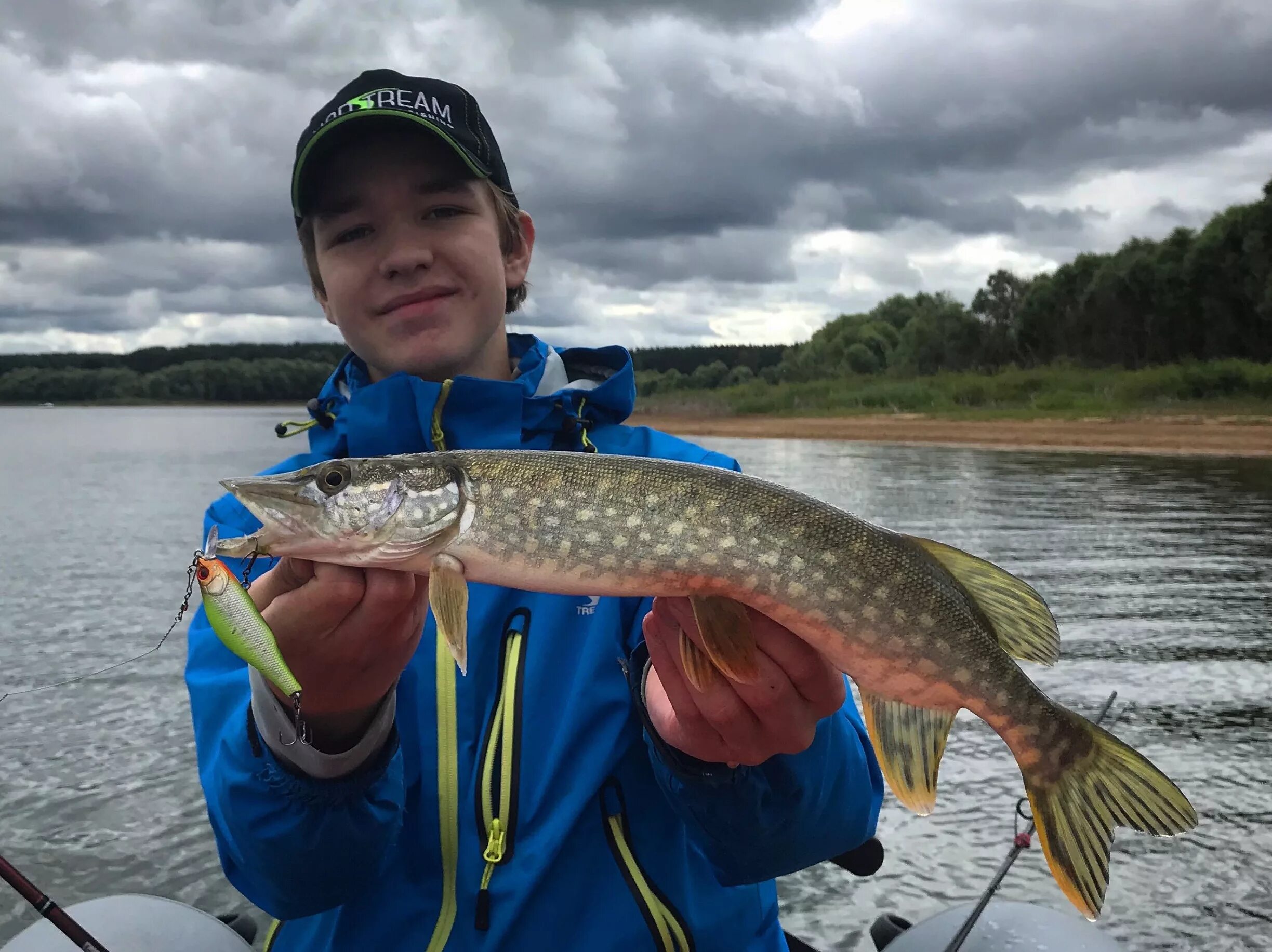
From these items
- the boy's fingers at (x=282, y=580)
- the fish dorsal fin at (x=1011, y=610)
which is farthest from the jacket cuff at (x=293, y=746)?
the fish dorsal fin at (x=1011, y=610)

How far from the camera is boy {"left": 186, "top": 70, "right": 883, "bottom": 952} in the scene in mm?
2082

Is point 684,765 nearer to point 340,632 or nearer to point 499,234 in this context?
point 340,632

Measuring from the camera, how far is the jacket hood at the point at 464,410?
2658mm

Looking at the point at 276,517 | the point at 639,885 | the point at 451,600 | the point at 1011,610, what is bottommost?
the point at 639,885

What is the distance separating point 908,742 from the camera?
2.28 m

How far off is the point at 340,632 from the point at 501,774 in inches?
23.2

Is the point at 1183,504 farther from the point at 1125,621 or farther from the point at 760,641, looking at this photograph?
the point at 760,641

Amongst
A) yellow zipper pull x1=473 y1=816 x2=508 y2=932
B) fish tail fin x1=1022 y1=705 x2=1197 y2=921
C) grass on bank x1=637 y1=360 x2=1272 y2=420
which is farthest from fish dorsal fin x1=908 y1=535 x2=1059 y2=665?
grass on bank x1=637 y1=360 x2=1272 y2=420

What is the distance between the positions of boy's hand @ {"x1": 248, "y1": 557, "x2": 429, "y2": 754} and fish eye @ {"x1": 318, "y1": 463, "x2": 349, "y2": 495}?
0.17 meters

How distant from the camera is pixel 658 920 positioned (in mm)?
Result: 2199

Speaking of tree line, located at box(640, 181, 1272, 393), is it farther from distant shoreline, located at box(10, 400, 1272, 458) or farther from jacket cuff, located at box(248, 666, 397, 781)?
jacket cuff, located at box(248, 666, 397, 781)

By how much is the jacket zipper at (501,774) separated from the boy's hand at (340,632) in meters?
0.33

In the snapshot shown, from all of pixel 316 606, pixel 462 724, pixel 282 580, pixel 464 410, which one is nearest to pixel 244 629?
pixel 316 606

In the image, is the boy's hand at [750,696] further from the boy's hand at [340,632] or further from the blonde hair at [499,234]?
the blonde hair at [499,234]
